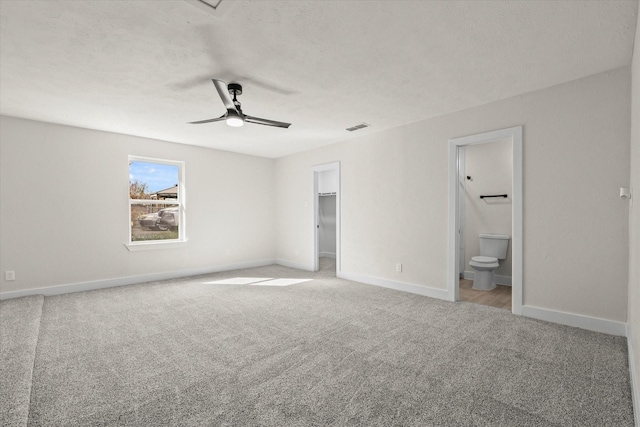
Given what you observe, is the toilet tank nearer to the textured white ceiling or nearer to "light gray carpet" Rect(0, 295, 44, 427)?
the textured white ceiling

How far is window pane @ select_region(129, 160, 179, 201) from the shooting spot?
514cm

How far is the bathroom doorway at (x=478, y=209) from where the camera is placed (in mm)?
3900

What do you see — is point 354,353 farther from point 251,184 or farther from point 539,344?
point 251,184

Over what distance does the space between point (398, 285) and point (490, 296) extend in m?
1.23

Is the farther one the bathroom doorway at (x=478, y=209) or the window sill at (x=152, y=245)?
the window sill at (x=152, y=245)

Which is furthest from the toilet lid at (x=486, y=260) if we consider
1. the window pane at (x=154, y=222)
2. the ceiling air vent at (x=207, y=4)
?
the window pane at (x=154, y=222)

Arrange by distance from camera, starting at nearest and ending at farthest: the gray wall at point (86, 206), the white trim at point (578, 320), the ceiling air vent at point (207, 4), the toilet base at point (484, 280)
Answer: the ceiling air vent at point (207, 4) < the white trim at point (578, 320) < the gray wall at point (86, 206) < the toilet base at point (484, 280)

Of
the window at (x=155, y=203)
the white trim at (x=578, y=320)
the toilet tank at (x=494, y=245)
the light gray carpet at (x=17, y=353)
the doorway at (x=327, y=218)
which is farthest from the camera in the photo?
the doorway at (x=327, y=218)

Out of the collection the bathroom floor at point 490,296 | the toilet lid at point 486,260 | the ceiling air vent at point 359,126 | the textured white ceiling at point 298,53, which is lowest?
the bathroom floor at point 490,296

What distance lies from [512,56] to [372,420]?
2889mm

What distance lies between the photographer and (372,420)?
65.9 inches

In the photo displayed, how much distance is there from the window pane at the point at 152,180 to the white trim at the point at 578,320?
566 centimetres

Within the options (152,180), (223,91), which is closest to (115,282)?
(152,180)

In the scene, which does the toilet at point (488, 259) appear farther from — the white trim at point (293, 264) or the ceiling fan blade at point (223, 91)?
the ceiling fan blade at point (223, 91)
